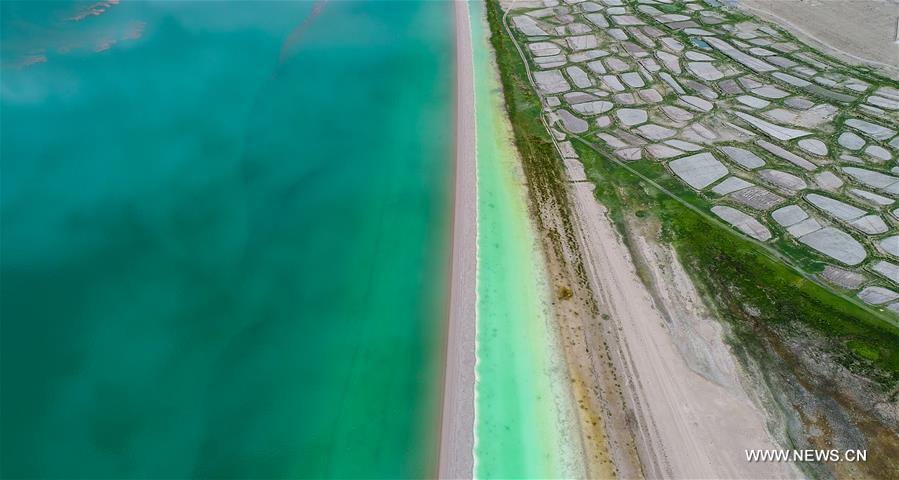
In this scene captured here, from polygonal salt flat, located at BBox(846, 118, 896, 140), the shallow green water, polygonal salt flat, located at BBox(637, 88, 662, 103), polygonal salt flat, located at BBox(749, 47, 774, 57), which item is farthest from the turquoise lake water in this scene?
polygonal salt flat, located at BBox(846, 118, 896, 140)

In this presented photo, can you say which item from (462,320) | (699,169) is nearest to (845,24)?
(699,169)

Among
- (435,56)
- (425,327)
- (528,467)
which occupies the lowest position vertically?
(528,467)

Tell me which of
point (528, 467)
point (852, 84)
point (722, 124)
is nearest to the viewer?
point (528, 467)

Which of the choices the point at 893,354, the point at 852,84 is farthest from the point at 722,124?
the point at 893,354

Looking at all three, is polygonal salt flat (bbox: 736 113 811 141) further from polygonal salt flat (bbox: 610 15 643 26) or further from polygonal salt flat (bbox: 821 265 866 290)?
polygonal salt flat (bbox: 610 15 643 26)

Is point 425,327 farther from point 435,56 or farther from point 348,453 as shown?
point 435,56

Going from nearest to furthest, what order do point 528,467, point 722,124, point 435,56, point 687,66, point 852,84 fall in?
point 528,467 → point 722,124 → point 852,84 → point 687,66 → point 435,56

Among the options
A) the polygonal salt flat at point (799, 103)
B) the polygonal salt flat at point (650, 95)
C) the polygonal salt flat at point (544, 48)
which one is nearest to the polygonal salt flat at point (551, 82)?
the polygonal salt flat at point (544, 48)
